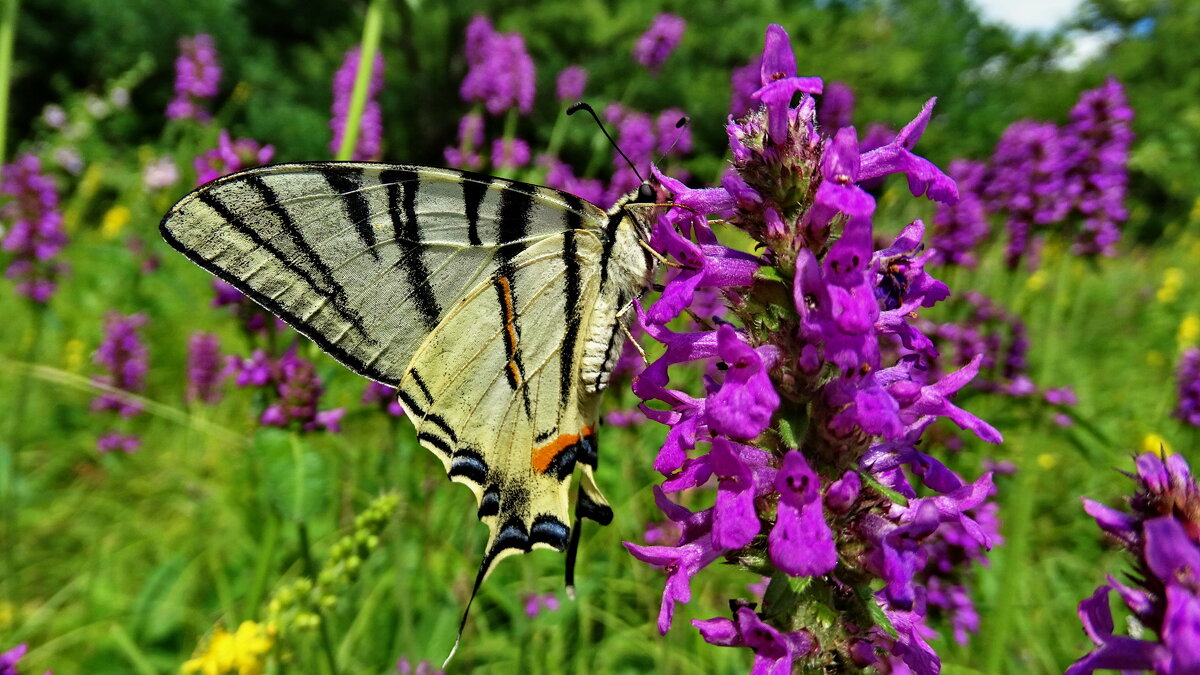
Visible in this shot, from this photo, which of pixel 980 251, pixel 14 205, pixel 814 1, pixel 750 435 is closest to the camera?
pixel 750 435

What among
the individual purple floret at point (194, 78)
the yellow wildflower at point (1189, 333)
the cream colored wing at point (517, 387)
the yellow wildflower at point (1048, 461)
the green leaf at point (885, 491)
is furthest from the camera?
the individual purple floret at point (194, 78)

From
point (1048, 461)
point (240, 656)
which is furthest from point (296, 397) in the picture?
point (1048, 461)

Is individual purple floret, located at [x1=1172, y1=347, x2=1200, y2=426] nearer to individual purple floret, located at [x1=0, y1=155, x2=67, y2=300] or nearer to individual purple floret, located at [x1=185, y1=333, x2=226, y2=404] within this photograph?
individual purple floret, located at [x1=185, y1=333, x2=226, y2=404]

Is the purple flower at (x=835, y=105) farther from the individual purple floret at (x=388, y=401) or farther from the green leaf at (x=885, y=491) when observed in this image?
the green leaf at (x=885, y=491)

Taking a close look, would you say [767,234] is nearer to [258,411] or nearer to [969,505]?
[969,505]

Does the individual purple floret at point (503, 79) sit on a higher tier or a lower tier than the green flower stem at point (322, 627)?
higher

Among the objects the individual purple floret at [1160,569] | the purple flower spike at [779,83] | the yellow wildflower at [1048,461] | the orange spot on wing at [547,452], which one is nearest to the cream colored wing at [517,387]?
the orange spot on wing at [547,452]

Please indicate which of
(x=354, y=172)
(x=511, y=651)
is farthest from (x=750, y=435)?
(x=511, y=651)
